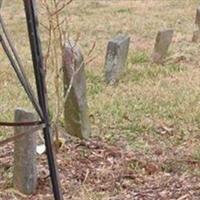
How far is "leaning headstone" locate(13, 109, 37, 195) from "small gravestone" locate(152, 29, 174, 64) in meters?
4.01

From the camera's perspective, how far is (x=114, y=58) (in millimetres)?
6902

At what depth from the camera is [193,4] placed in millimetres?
12742

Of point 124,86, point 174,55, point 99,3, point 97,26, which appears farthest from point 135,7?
point 124,86

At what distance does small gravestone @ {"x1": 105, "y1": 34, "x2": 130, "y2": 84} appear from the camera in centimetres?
688

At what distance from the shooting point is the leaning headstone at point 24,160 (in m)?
3.91

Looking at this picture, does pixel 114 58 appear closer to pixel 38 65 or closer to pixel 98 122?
pixel 98 122

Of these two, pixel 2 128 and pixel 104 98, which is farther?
pixel 104 98

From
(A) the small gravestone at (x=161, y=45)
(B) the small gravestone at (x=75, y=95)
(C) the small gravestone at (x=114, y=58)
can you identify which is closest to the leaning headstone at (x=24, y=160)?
(B) the small gravestone at (x=75, y=95)

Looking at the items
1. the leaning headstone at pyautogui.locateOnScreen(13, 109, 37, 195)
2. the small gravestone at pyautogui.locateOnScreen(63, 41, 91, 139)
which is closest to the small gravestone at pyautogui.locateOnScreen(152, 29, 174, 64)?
the small gravestone at pyautogui.locateOnScreen(63, 41, 91, 139)

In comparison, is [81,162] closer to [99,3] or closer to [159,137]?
[159,137]

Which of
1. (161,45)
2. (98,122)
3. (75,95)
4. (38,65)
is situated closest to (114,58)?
(161,45)

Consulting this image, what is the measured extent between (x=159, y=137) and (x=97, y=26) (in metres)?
5.86

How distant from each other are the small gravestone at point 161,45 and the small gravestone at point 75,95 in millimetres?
2973

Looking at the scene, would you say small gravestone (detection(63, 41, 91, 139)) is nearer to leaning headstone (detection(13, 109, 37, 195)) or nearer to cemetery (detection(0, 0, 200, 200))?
cemetery (detection(0, 0, 200, 200))
